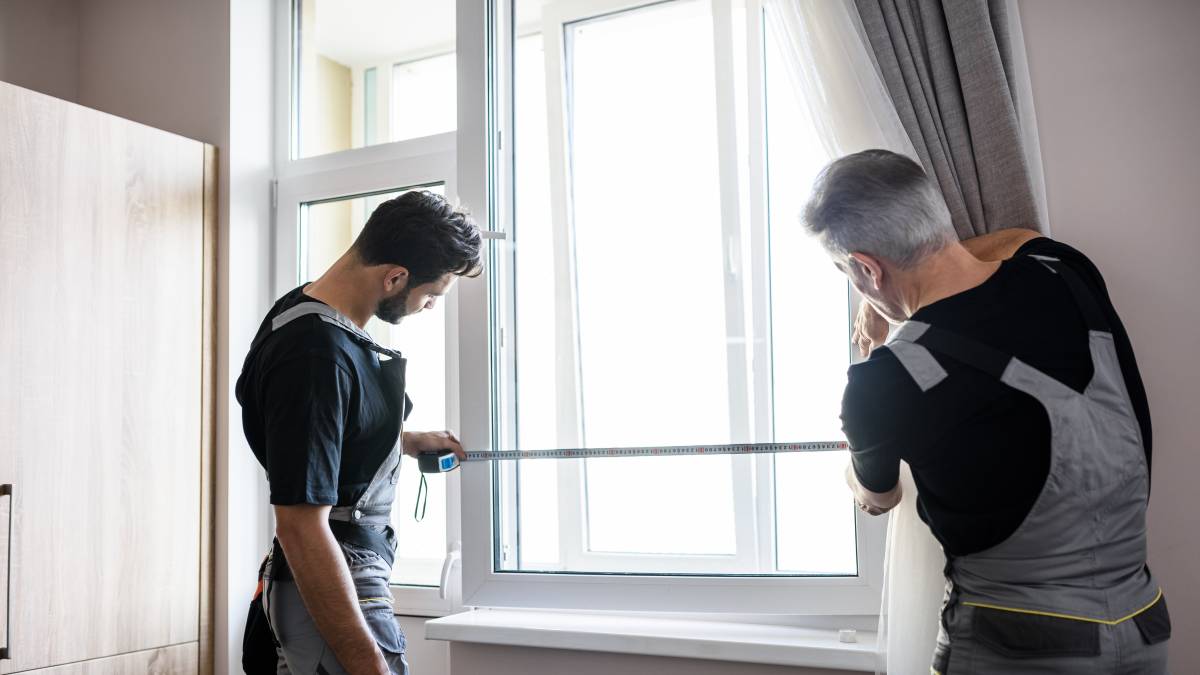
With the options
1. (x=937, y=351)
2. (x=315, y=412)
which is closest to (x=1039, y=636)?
(x=937, y=351)

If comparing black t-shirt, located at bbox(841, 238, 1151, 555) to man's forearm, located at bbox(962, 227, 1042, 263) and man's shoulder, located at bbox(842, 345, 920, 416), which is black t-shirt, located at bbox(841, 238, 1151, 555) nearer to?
man's shoulder, located at bbox(842, 345, 920, 416)

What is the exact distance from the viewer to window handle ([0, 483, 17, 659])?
1985 mm

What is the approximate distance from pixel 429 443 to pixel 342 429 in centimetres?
66

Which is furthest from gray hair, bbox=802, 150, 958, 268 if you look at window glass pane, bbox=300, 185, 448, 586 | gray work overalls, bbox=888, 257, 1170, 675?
window glass pane, bbox=300, 185, 448, 586

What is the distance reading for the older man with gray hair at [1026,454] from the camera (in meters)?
1.15

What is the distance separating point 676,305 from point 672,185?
0.26 m

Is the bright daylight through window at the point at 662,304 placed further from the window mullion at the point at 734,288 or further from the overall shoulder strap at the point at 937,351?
the overall shoulder strap at the point at 937,351

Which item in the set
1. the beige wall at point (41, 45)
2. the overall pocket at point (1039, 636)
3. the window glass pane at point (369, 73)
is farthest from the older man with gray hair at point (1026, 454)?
the beige wall at point (41, 45)

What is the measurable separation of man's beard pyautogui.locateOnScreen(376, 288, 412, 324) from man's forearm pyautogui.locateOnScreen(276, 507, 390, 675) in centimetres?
39

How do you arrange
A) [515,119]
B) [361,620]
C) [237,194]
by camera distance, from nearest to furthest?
[361,620] < [515,119] < [237,194]

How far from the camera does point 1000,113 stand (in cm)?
160

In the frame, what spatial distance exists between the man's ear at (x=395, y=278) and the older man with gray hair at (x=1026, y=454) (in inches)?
30.8

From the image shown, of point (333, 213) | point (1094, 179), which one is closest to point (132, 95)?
point (333, 213)

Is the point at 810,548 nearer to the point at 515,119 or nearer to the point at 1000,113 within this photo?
the point at 1000,113
